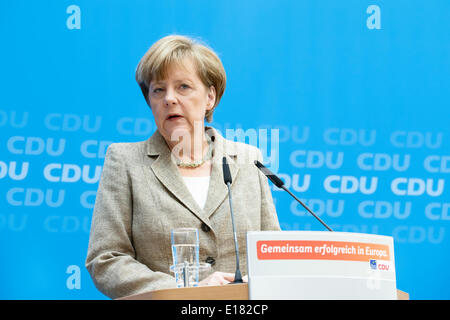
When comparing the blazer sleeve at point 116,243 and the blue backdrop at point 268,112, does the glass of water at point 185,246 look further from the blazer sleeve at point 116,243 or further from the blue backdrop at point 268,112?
the blue backdrop at point 268,112

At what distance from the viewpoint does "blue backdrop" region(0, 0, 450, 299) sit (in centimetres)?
283

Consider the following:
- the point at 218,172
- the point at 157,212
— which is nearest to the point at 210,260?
the point at 157,212

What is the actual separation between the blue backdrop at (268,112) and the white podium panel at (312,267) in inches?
67.4

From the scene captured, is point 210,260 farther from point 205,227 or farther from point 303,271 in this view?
point 303,271

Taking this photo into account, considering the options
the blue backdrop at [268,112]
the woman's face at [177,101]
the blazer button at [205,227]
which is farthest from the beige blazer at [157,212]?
the blue backdrop at [268,112]

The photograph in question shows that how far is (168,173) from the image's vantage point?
2.03 meters

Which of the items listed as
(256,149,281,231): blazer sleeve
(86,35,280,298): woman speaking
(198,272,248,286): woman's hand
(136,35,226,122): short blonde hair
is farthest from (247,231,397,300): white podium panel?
(136,35,226,122): short blonde hair

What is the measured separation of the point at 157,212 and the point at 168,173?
0.16 meters

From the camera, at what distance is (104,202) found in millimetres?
1943

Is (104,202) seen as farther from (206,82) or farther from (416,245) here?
(416,245)

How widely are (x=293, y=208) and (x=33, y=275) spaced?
1.35 meters

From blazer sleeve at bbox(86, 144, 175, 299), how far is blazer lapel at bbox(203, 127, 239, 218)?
28cm
